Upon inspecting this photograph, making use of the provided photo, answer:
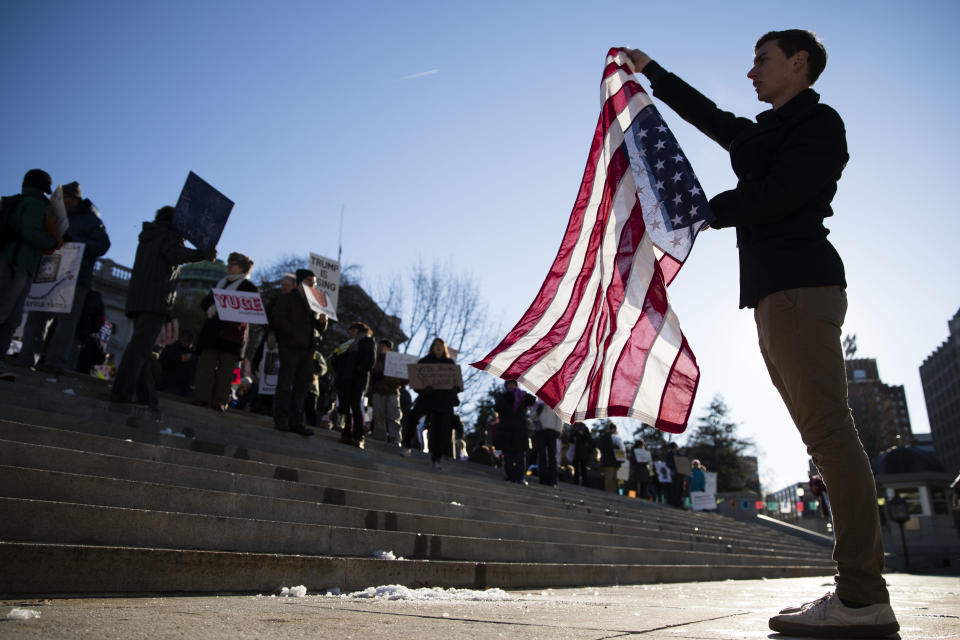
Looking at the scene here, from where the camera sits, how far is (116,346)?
4550cm

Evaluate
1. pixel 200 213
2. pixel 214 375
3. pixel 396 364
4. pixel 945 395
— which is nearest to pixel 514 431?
pixel 396 364

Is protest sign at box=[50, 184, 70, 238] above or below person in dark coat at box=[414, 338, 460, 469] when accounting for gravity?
above

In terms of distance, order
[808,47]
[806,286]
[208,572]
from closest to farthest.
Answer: [806,286]
[808,47]
[208,572]

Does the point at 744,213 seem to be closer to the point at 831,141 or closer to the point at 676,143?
the point at 831,141

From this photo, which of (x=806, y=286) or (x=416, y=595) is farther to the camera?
(x=416, y=595)

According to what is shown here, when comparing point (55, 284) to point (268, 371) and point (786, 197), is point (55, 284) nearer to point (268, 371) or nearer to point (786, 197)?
point (268, 371)

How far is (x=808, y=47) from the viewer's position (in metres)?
3.01

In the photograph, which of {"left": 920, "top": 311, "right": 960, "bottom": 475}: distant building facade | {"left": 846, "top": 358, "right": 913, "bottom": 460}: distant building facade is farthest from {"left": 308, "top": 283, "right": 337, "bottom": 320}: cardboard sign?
{"left": 920, "top": 311, "right": 960, "bottom": 475}: distant building facade

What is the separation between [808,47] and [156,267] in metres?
6.05

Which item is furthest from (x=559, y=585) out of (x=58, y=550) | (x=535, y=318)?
(x=58, y=550)

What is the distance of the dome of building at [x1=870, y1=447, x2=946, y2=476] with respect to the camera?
27516 mm

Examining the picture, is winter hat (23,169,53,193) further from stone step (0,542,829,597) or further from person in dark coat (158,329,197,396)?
stone step (0,542,829,597)

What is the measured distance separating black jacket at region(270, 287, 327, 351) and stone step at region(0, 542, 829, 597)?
4.55 m

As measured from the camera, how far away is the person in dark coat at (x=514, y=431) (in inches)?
480
